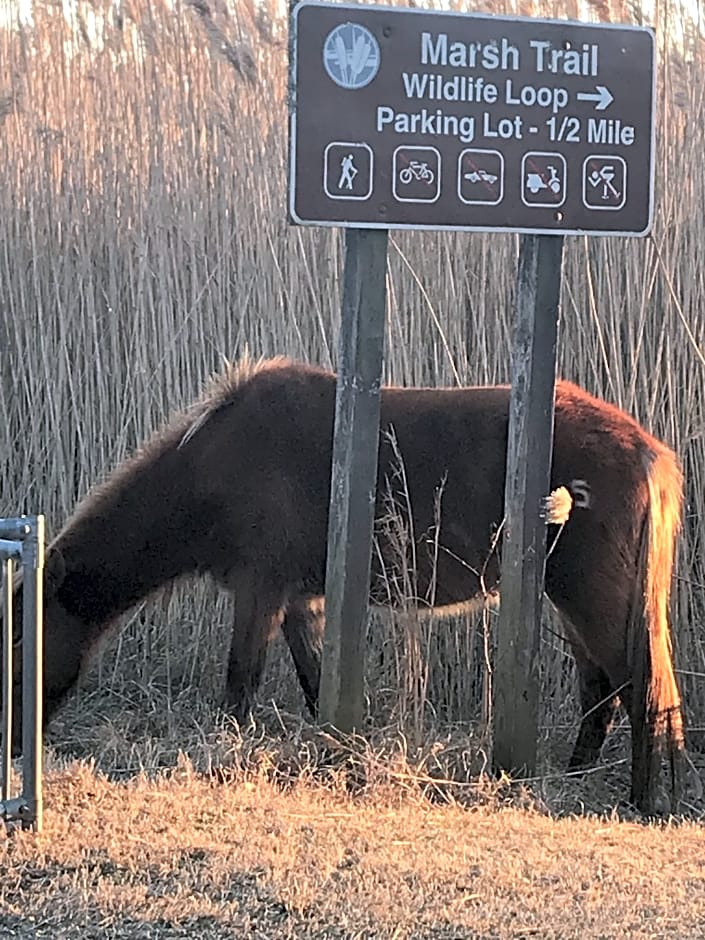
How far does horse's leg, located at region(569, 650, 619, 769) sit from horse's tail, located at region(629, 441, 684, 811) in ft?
0.99

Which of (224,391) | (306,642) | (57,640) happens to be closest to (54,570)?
(57,640)

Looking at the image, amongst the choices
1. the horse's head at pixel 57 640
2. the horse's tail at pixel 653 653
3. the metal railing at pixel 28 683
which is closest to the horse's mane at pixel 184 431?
the horse's head at pixel 57 640

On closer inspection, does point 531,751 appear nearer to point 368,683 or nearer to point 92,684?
point 368,683

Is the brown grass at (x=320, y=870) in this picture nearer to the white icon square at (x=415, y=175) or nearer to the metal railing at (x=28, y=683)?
the metal railing at (x=28, y=683)

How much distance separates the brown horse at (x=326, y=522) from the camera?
5105mm

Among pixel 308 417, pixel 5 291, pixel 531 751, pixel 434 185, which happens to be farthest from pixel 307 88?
pixel 5 291

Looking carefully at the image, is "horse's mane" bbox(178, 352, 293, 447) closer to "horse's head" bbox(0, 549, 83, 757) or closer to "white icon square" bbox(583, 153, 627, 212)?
"horse's head" bbox(0, 549, 83, 757)

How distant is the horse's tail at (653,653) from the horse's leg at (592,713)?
302 millimetres

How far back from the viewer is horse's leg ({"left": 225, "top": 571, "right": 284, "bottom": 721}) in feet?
17.4

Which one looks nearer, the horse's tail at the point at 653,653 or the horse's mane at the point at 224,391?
the horse's tail at the point at 653,653

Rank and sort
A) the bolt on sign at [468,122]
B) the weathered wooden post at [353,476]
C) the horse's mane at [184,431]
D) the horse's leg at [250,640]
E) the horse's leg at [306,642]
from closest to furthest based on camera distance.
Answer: the bolt on sign at [468,122]
the weathered wooden post at [353,476]
the horse's leg at [250,640]
the horse's mane at [184,431]
the horse's leg at [306,642]

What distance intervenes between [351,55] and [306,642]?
2426 mm

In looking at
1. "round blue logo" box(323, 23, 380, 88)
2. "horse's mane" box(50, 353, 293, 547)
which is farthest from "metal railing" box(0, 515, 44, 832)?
"horse's mane" box(50, 353, 293, 547)

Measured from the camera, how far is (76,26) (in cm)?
694
